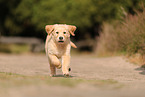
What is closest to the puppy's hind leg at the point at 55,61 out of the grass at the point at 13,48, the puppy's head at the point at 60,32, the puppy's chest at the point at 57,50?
the puppy's chest at the point at 57,50

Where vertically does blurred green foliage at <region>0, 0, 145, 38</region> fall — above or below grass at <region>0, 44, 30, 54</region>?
above

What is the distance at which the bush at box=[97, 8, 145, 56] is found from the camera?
40.2ft

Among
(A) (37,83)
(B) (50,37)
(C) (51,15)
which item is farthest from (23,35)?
(A) (37,83)

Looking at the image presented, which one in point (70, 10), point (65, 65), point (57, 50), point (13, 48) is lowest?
point (65, 65)

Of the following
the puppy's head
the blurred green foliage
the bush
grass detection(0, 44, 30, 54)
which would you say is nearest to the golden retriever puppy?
the puppy's head

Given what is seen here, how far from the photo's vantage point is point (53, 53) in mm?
8781

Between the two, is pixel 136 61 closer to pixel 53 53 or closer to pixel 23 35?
pixel 53 53

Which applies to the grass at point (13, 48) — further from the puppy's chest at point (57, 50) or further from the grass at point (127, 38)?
the puppy's chest at point (57, 50)

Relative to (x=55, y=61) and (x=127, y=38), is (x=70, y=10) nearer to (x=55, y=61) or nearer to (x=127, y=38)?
(x=127, y=38)

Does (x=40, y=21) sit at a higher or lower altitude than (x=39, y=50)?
higher

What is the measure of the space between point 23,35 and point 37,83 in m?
24.6

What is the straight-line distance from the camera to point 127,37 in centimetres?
1434

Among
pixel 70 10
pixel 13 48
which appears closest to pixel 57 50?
pixel 70 10

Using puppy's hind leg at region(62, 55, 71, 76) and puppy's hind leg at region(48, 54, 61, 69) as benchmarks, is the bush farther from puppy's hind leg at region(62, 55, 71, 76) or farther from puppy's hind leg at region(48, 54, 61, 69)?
puppy's hind leg at region(48, 54, 61, 69)
